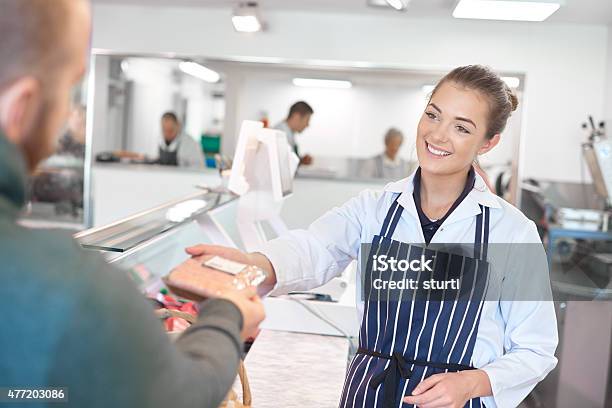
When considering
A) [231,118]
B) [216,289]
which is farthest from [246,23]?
[216,289]

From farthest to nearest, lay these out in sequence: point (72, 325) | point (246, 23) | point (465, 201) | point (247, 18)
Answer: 1. point (246, 23)
2. point (247, 18)
3. point (465, 201)
4. point (72, 325)

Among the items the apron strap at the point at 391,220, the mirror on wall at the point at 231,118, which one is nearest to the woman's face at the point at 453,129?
the apron strap at the point at 391,220

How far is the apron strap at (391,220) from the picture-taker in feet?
5.41

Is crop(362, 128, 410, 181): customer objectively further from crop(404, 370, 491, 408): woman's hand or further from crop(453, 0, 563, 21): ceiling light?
crop(404, 370, 491, 408): woman's hand

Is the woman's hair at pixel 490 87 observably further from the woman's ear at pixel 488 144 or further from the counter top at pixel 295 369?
the counter top at pixel 295 369

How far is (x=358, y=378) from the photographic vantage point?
1602mm

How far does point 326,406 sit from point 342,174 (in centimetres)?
576

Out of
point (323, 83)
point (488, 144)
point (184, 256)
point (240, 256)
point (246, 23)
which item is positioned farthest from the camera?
point (323, 83)

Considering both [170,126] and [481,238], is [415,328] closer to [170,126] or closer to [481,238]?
[481,238]

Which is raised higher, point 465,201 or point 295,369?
point 465,201

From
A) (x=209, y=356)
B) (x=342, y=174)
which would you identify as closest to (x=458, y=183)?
(x=209, y=356)

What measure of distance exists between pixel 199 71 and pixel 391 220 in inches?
250

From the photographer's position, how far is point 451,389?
1.44 meters

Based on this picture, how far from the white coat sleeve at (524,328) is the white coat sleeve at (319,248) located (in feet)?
1.21
